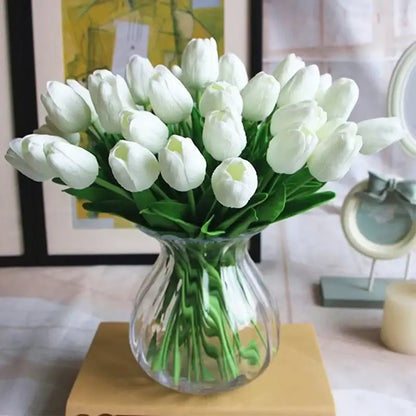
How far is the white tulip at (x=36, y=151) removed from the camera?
1.53ft

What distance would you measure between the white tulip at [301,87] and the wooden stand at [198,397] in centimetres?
24

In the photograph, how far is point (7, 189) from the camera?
3.05 feet

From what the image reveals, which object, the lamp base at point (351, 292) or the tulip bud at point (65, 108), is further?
the lamp base at point (351, 292)

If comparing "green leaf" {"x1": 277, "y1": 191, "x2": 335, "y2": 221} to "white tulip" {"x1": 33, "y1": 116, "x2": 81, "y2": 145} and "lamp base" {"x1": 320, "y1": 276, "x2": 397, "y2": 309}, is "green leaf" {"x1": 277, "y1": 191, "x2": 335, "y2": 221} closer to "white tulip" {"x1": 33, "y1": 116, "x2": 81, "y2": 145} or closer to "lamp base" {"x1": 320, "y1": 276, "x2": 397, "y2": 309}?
"white tulip" {"x1": 33, "y1": 116, "x2": 81, "y2": 145}

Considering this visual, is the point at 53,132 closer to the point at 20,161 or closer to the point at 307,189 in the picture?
the point at 20,161

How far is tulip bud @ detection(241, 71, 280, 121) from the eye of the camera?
483 millimetres

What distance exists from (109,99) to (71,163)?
6 cm

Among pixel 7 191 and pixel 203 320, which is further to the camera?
pixel 7 191

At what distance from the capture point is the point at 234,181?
0.44 meters

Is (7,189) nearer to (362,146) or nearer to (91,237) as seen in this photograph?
(91,237)

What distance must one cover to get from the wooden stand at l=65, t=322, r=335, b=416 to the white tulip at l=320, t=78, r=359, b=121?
0.77ft

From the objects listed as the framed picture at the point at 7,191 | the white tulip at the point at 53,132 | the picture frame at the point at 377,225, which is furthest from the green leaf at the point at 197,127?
the framed picture at the point at 7,191

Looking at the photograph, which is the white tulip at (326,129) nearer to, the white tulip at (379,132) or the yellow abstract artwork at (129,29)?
the white tulip at (379,132)

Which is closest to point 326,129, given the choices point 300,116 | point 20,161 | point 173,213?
point 300,116
